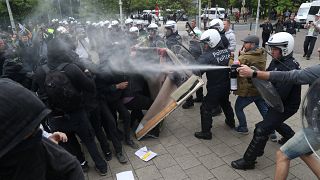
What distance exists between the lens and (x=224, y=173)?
13.5 feet

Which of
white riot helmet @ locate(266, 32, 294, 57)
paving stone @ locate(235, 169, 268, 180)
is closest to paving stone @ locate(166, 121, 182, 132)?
paving stone @ locate(235, 169, 268, 180)

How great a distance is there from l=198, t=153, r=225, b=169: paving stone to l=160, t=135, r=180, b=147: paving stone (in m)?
0.73

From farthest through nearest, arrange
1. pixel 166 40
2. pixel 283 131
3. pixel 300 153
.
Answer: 1. pixel 166 40
2. pixel 283 131
3. pixel 300 153

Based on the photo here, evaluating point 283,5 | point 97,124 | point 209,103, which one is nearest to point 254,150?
point 209,103

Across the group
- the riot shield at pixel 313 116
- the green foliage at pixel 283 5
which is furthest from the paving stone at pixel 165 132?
the green foliage at pixel 283 5

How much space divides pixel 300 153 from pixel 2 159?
294 cm

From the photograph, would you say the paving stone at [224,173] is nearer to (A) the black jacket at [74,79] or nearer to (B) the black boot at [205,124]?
(B) the black boot at [205,124]

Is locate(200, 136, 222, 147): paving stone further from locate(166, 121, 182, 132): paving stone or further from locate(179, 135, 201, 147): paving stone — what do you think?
locate(166, 121, 182, 132): paving stone

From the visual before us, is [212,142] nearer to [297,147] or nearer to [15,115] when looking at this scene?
[297,147]

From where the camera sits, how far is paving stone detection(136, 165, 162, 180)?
162 inches

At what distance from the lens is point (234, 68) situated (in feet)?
13.1

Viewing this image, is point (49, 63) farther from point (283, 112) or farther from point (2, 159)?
point (283, 112)

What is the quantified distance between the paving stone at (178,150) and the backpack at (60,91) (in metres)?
1.95

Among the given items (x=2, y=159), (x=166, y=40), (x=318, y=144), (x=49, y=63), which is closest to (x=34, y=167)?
(x=2, y=159)
